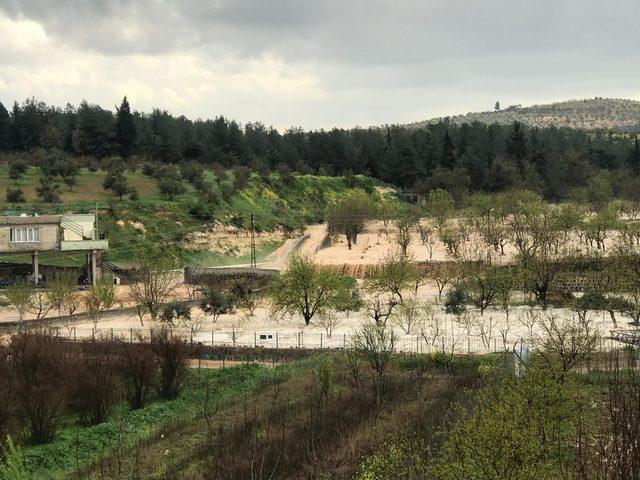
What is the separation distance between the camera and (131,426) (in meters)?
23.4

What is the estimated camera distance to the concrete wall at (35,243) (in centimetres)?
5144

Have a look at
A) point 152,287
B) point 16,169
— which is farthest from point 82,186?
point 152,287

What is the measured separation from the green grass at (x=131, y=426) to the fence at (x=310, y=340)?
3963 millimetres

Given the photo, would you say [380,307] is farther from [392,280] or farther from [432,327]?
[432,327]

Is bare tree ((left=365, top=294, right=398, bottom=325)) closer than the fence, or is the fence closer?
the fence

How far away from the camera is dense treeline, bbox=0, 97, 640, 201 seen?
327 feet

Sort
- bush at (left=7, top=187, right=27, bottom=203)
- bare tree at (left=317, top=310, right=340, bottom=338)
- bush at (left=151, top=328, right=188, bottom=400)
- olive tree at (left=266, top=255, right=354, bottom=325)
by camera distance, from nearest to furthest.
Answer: bush at (left=151, top=328, right=188, bottom=400) < bare tree at (left=317, top=310, right=340, bottom=338) < olive tree at (left=266, top=255, right=354, bottom=325) < bush at (left=7, top=187, right=27, bottom=203)

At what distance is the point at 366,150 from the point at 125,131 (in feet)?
146

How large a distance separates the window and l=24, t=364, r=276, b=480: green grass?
28.2 metres

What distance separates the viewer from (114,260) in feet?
194

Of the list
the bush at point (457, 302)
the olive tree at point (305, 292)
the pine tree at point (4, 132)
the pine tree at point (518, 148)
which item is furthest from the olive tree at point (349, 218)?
the pine tree at point (4, 132)

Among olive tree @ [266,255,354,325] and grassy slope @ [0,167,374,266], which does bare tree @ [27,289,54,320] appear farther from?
olive tree @ [266,255,354,325]

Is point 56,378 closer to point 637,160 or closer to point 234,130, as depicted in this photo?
point 234,130

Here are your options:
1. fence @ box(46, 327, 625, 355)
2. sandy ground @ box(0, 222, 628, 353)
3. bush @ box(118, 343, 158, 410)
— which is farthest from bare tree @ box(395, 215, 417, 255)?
bush @ box(118, 343, 158, 410)
